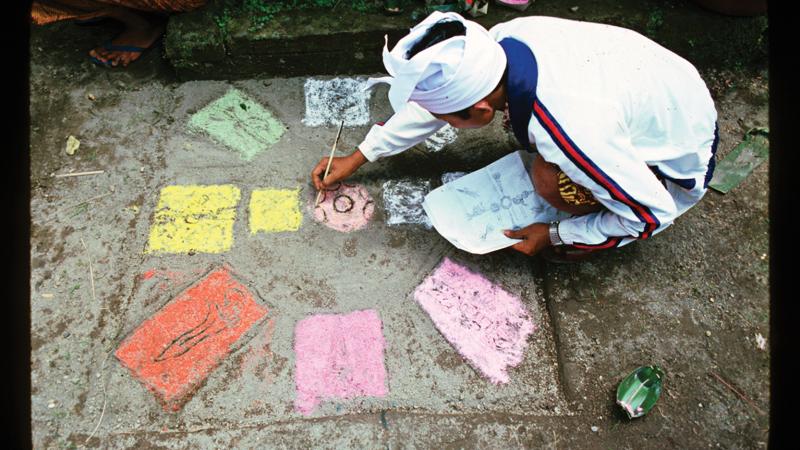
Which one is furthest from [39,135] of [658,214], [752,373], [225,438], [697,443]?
[752,373]

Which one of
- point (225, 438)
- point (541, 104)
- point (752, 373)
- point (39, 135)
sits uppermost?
point (541, 104)

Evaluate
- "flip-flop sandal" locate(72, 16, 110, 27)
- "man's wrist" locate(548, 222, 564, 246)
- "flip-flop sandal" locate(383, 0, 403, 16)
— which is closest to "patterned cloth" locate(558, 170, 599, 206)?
"man's wrist" locate(548, 222, 564, 246)

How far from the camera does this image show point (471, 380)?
2029mm

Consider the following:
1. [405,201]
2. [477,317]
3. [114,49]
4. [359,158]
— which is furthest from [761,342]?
[114,49]

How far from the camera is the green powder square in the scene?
254 cm

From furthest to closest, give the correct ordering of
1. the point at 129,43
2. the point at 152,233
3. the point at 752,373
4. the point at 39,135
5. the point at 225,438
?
the point at 129,43
the point at 39,135
the point at 152,233
the point at 752,373
the point at 225,438

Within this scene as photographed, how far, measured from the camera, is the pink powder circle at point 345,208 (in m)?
2.36

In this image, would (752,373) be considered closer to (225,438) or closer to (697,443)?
(697,443)

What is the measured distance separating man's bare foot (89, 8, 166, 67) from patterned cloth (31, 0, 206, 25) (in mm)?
108

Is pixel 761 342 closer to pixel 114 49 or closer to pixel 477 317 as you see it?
pixel 477 317

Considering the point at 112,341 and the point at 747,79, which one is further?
the point at 747,79

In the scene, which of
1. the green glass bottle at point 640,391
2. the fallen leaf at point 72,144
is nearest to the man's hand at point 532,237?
the green glass bottle at point 640,391

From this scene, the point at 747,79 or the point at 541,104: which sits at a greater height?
the point at 541,104

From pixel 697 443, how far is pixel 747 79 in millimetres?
1823
